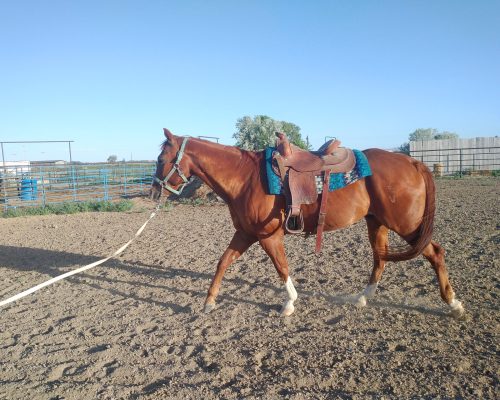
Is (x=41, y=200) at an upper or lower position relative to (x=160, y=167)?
lower

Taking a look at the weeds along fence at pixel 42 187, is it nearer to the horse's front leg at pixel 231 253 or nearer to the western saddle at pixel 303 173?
the horse's front leg at pixel 231 253

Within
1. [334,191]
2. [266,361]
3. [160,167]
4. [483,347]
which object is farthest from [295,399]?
[160,167]

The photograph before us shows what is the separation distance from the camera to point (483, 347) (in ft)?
10.4

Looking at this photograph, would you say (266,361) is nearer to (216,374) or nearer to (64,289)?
(216,374)

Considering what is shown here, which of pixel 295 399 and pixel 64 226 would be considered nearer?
pixel 295 399

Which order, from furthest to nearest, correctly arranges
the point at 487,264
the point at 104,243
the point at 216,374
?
1. the point at 104,243
2. the point at 487,264
3. the point at 216,374

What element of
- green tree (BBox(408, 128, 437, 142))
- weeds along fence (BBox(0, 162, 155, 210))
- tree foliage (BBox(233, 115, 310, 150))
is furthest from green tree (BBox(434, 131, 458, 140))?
weeds along fence (BBox(0, 162, 155, 210))

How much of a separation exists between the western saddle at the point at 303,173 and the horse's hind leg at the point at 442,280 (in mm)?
1139

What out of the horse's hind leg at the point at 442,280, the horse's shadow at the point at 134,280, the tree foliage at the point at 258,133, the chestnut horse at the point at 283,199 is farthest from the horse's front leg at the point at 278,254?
the tree foliage at the point at 258,133

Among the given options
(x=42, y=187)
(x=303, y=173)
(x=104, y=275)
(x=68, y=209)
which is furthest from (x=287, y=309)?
(x=42, y=187)

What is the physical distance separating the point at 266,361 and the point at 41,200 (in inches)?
567

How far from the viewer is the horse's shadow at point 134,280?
4.35 meters

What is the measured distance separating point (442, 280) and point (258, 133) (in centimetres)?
2151

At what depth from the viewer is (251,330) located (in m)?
3.73
